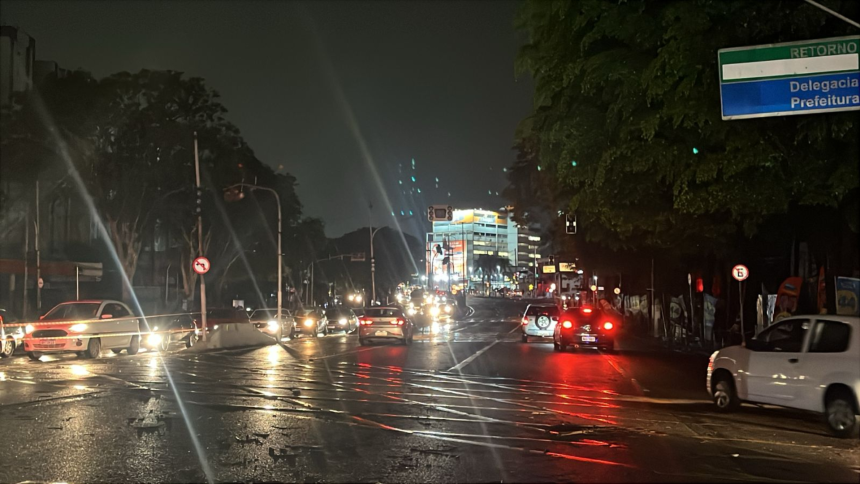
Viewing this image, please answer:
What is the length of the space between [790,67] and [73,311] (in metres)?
20.3

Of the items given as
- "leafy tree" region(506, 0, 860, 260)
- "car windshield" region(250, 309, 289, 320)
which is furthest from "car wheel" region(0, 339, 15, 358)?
"leafy tree" region(506, 0, 860, 260)

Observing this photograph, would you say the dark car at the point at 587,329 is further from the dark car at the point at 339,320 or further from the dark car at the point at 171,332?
the dark car at the point at 339,320

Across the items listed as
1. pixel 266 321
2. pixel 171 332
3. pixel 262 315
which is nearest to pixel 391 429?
pixel 171 332

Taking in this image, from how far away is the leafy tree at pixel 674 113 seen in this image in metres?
12.2

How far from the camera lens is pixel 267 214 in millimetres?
55375

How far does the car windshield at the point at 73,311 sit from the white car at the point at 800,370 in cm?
1795

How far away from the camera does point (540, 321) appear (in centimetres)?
3269

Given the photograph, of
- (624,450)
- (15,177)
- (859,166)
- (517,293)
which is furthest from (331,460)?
(517,293)

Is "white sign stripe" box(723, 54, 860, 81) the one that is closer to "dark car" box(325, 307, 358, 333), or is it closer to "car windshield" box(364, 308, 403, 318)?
"car windshield" box(364, 308, 403, 318)

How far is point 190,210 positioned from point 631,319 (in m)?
28.5

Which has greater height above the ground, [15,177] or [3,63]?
[3,63]

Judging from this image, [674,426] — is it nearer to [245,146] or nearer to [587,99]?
[587,99]

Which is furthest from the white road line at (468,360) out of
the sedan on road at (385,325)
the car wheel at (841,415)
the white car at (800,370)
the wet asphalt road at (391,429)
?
the car wheel at (841,415)

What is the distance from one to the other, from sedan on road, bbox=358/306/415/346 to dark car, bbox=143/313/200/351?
6381mm
